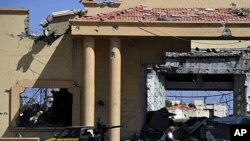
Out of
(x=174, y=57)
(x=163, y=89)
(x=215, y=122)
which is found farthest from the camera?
(x=163, y=89)

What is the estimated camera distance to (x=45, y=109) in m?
31.1

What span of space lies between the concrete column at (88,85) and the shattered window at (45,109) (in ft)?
6.74

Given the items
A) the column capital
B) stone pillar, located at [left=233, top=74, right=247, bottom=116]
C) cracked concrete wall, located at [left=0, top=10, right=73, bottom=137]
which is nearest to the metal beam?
stone pillar, located at [left=233, top=74, right=247, bottom=116]

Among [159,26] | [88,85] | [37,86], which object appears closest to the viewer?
[88,85]

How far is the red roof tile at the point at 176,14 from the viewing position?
28359mm

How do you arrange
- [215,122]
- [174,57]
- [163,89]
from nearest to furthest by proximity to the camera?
[215,122] → [174,57] → [163,89]

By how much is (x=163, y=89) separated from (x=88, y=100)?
4929 millimetres

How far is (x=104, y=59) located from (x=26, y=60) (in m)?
3.78

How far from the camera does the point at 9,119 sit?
28.8 m

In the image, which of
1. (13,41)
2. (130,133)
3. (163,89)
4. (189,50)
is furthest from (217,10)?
(13,41)

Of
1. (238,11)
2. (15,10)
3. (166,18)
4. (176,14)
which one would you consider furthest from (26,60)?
(238,11)

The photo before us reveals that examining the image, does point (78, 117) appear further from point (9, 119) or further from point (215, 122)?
point (215, 122)

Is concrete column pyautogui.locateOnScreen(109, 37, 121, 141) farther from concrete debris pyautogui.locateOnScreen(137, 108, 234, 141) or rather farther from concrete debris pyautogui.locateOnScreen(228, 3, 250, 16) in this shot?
concrete debris pyautogui.locateOnScreen(228, 3, 250, 16)

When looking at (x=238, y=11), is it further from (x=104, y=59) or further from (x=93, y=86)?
(x=93, y=86)
